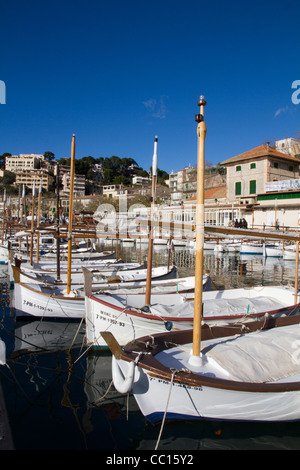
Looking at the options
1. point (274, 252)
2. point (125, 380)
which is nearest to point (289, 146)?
point (274, 252)

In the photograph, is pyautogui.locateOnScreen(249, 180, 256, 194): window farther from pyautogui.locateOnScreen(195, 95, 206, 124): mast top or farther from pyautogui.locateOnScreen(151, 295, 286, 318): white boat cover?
pyautogui.locateOnScreen(195, 95, 206, 124): mast top

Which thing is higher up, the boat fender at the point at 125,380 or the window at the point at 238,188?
the window at the point at 238,188

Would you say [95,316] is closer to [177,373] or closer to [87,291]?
[87,291]

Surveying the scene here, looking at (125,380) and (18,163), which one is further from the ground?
(18,163)

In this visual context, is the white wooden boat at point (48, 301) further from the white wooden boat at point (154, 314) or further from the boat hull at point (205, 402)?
the boat hull at point (205, 402)

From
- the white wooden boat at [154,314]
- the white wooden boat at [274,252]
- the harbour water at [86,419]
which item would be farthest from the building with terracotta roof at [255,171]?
the harbour water at [86,419]

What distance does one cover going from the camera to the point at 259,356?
6246 millimetres

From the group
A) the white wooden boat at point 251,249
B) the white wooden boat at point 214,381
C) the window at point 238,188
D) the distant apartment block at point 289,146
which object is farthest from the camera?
the distant apartment block at point 289,146

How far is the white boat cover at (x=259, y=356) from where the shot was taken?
581cm

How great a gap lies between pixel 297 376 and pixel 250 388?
1.57m

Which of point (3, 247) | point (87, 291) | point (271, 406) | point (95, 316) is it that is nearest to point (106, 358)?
point (95, 316)

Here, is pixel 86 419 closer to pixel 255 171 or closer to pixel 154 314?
pixel 154 314

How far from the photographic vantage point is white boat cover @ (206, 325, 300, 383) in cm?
581
